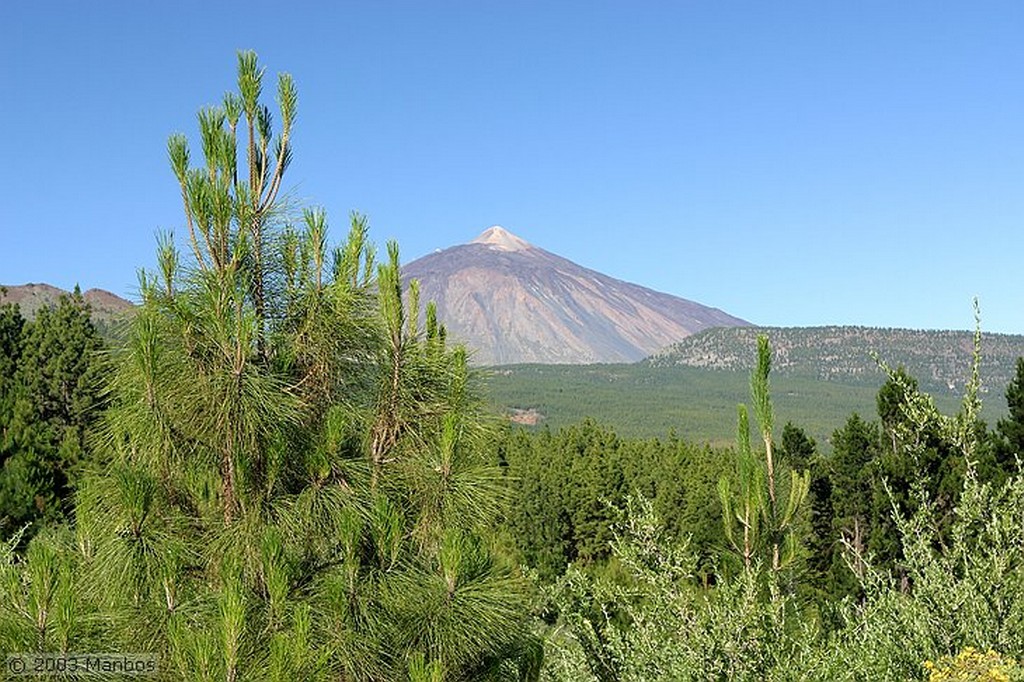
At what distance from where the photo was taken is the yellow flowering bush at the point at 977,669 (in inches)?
210

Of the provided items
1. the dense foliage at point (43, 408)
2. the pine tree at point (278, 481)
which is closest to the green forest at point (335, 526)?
the pine tree at point (278, 481)

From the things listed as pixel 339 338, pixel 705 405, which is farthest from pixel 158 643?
pixel 705 405

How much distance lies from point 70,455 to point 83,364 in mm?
8075

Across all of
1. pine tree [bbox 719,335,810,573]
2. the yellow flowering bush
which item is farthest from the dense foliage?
the yellow flowering bush

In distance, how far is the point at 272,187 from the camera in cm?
550

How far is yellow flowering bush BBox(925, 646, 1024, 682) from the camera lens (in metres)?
5.33

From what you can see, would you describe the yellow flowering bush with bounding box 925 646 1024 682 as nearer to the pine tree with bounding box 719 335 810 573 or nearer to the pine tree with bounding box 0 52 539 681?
the pine tree with bounding box 719 335 810 573

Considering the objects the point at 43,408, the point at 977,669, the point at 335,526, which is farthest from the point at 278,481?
the point at 43,408

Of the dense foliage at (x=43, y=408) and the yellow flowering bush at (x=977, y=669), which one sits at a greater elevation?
the dense foliage at (x=43, y=408)

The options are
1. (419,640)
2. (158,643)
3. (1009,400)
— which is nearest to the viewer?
(158,643)

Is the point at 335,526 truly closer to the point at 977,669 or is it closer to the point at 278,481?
the point at 278,481

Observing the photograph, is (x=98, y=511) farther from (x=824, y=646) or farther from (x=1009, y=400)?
(x=1009, y=400)

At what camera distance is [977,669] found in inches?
216
